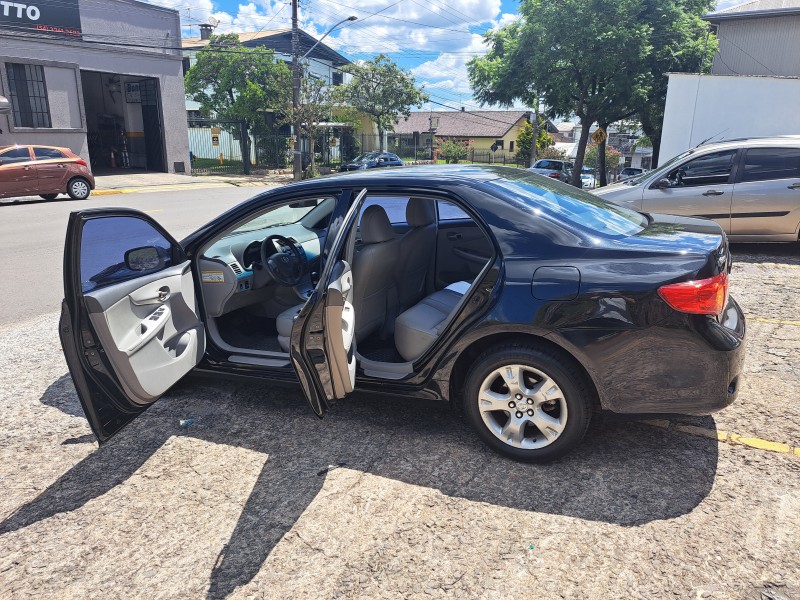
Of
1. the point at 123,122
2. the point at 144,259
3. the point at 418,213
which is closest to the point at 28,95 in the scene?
the point at 123,122

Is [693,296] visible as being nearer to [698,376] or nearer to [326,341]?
[698,376]

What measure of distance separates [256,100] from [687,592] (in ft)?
104

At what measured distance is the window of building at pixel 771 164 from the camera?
8.13 m

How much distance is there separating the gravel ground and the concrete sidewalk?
63.4 ft

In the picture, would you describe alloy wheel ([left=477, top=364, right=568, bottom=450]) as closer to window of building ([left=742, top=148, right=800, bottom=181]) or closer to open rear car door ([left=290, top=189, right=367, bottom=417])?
open rear car door ([left=290, top=189, right=367, bottom=417])

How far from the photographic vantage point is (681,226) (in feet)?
12.1

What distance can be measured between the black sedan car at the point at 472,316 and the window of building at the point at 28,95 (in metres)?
22.5

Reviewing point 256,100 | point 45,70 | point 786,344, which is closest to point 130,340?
point 786,344

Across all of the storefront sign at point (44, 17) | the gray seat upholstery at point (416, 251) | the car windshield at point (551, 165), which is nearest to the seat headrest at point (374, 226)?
the gray seat upholstery at point (416, 251)

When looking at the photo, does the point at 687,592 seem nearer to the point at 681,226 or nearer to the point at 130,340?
the point at 681,226

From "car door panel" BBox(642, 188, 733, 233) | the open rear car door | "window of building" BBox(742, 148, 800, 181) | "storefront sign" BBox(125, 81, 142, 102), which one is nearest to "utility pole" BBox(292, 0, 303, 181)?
"storefront sign" BBox(125, 81, 142, 102)

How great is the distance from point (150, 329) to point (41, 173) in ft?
51.6

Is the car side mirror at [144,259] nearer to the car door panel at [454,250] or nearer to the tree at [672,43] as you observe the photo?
the car door panel at [454,250]

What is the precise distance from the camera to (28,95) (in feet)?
72.0
